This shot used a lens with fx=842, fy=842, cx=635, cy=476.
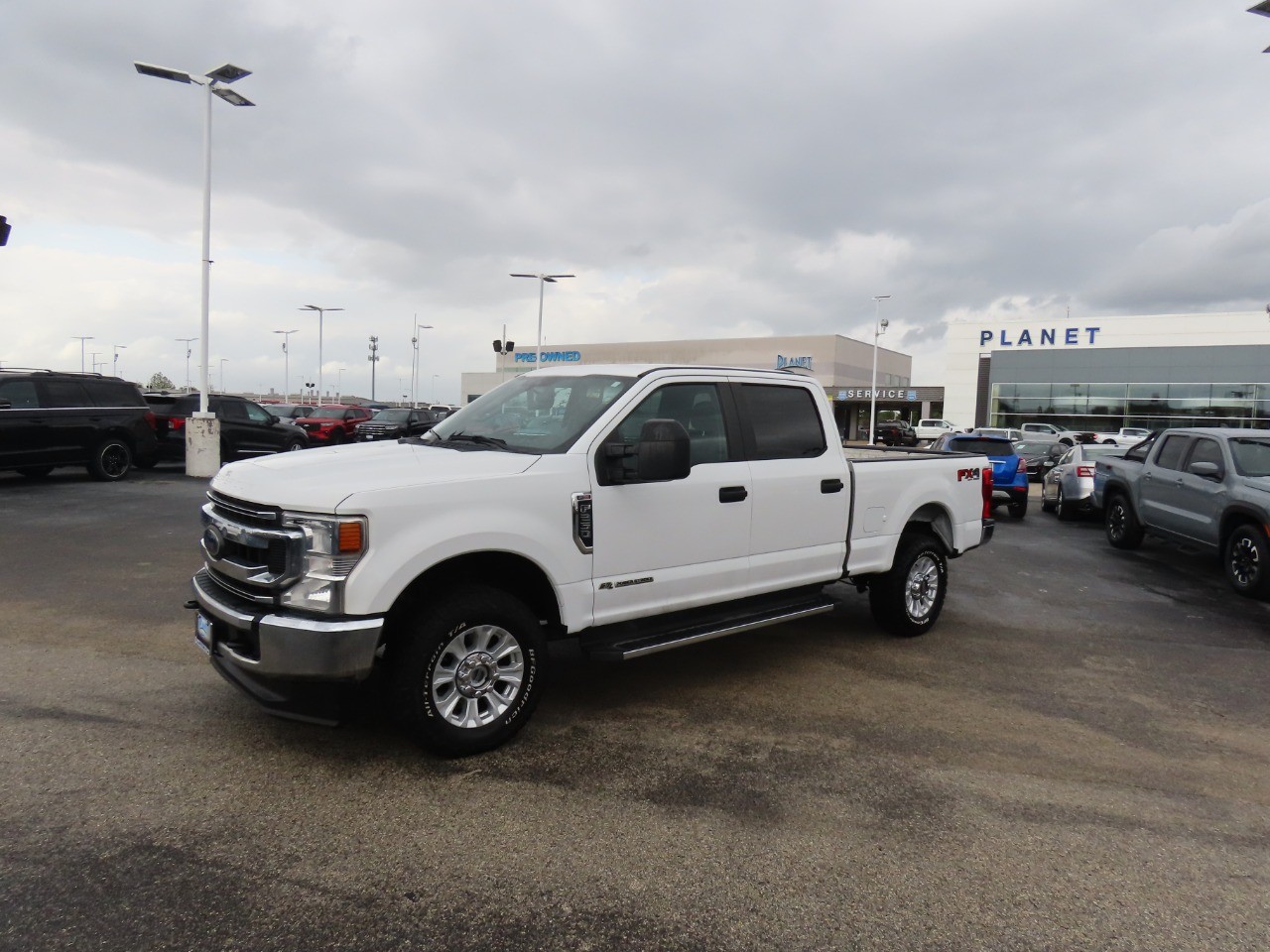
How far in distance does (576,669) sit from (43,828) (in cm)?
297

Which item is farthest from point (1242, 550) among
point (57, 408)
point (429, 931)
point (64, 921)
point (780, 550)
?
point (57, 408)

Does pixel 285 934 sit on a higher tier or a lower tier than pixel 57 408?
A: lower

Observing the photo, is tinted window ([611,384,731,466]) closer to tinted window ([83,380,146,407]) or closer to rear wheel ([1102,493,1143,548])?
rear wheel ([1102,493,1143,548])

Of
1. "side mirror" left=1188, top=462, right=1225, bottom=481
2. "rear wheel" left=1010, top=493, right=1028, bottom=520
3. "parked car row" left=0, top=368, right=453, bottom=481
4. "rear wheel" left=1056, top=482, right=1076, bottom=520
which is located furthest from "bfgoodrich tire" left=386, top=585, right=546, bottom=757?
"rear wheel" left=1056, top=482, right=1076, bottom=520

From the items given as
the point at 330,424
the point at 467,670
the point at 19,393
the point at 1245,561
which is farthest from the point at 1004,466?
the point at 330,424

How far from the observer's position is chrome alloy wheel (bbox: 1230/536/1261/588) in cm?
813

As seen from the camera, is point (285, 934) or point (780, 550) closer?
point (285, 934)

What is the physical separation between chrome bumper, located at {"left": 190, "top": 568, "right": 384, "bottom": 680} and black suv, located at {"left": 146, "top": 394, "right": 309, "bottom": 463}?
15.8 m

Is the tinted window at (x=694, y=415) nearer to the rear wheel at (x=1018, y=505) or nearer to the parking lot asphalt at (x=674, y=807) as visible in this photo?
the parking lot asphalt at (x=674, y=807)

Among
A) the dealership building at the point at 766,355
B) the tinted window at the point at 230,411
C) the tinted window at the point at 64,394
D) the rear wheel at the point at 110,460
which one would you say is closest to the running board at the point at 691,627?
the tinted window at the point at 64,394

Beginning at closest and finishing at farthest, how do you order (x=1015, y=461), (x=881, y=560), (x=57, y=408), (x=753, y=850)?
(x=753, y=850) → (x=881, y=560) → (x=57, y=408) → (x=1015, y=461)

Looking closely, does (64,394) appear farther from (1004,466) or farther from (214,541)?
(1004,466)

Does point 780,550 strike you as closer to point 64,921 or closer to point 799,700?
point 799,700

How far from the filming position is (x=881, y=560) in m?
6.16
